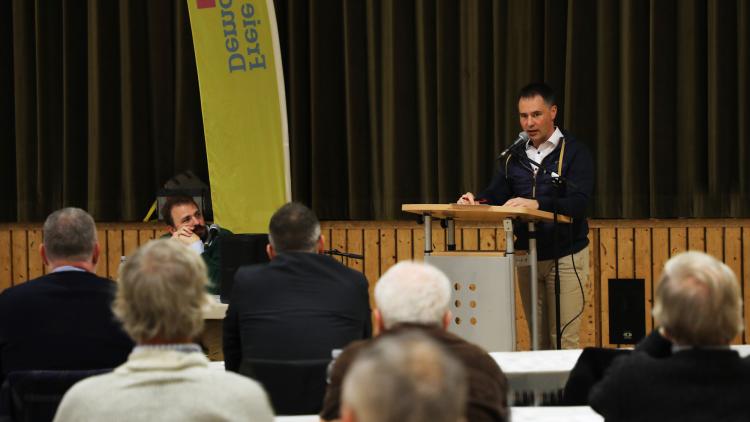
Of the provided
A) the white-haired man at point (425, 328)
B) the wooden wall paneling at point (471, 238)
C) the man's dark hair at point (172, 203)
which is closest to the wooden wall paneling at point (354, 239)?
the wooden wall paneling at point (471, 238)

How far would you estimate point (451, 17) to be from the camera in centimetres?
793

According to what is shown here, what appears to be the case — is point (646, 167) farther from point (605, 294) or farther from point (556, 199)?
point (556, 199)

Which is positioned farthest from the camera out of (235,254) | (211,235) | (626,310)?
(626,310)

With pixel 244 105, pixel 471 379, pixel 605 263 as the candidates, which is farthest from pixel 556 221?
pixel 471 379

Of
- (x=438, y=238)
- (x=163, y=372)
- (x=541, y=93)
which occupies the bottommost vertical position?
(x=438, y=238)

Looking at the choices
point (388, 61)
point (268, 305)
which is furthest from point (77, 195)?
point (268, 305)

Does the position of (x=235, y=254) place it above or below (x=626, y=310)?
above

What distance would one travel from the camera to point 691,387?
7.46 feet

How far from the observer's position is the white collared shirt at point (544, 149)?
18.4ft

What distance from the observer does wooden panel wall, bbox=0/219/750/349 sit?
7480 mm

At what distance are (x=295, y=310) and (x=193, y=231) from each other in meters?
2.42

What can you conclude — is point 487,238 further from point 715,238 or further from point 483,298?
point 483,298

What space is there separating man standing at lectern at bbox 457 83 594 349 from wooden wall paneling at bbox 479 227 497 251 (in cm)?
210

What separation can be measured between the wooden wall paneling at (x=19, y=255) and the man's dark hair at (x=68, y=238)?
5.26 metres
